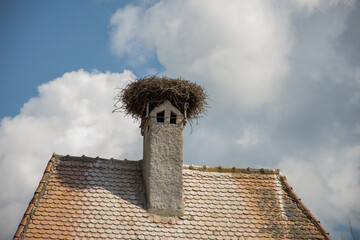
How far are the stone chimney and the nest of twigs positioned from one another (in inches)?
10.0

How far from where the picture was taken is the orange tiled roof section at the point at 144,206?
11.2 m

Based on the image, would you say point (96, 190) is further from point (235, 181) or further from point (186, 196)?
point (235, 181)

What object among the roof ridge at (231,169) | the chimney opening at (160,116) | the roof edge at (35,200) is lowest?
the roof edge at (35,200)

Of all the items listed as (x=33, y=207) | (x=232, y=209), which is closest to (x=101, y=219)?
(x=33, y=207)

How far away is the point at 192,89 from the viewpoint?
44.4 feet

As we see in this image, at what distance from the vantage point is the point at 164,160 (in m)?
12.6

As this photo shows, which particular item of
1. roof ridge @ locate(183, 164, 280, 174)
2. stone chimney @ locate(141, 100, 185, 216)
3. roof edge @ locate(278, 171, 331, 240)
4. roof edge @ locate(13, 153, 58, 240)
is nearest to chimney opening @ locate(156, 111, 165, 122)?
stone chimney @ locate(141, 100, 185, 216)

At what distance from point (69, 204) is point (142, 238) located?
2059mm

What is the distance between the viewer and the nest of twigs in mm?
13227

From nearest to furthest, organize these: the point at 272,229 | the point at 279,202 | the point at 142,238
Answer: the point at 142,238, the point at 272,229, the point at 279,202

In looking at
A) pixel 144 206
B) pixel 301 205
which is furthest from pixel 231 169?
pixel 144 206

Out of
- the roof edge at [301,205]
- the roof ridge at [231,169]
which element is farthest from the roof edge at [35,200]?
the roof edge at [301,205]

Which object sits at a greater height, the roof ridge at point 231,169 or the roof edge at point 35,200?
the roof ridge at point 231,169

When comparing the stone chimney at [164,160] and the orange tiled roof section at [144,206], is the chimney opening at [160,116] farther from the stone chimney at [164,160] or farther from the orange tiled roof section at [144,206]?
the orange tiled roof section at [144,206]
